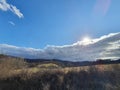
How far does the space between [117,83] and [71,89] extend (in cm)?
535

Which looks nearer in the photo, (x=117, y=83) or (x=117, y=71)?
(x=117, y=83)

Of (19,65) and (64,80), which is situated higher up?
(19,65)

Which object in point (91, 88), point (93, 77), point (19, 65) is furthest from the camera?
point (19, 65)

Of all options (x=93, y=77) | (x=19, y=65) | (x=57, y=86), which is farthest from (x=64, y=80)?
(x=19, y=65)

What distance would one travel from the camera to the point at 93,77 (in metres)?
36.6

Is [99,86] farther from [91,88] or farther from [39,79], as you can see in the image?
[39,79]

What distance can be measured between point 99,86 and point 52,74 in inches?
230

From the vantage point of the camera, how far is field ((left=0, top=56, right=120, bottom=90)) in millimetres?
34812

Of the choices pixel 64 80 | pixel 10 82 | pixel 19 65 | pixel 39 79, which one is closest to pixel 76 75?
pixel 64 80

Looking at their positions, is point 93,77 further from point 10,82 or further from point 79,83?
point 10,82

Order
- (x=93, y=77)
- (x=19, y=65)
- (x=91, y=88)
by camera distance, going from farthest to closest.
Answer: (x=19, y=65) → (x=93, y=77) → (x=91, y=88)

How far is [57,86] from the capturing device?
35.1m

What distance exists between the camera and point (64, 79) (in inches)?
1421

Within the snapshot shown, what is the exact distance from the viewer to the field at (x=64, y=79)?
3481 centimetres
